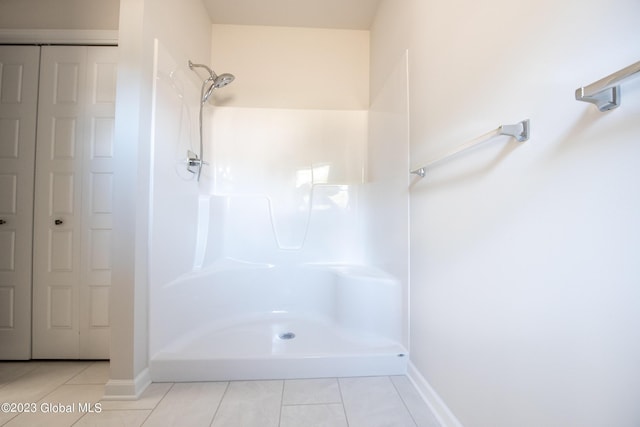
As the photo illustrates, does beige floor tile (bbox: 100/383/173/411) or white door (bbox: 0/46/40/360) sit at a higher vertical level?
white door (bbox: 0/46/40/360)

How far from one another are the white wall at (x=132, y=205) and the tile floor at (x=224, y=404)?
0.41 feet

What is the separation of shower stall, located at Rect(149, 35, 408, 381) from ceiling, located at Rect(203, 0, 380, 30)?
655 millimetres

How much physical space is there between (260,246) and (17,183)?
1.63 m

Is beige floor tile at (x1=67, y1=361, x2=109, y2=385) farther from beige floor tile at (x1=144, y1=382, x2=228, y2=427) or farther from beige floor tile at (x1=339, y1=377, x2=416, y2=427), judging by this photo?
beige floor tile at (x1=339, y1=377, x2=416, y2=427)

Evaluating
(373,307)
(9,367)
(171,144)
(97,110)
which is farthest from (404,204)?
(9,367)

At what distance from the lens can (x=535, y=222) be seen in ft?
2.07

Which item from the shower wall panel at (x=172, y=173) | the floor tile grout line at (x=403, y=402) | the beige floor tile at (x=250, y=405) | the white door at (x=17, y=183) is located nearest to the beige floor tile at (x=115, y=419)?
the beige floor tile at (x=250, y=405)

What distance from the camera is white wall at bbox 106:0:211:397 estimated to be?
1.17m

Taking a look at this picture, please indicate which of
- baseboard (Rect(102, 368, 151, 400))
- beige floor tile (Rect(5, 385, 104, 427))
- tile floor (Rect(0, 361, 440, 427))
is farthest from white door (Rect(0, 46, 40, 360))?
baseboard (Rect(102, 368, 151, 400))

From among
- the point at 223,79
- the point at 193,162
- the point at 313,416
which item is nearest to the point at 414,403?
the point at 313,416

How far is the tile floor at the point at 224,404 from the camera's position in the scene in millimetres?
1030

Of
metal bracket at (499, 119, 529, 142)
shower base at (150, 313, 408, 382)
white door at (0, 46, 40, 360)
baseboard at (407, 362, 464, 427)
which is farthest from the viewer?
white door at (0, 46, 40, 360)

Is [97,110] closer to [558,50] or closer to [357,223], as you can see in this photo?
[357,223]

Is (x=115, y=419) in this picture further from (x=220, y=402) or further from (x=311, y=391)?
(x=311, y=391)
